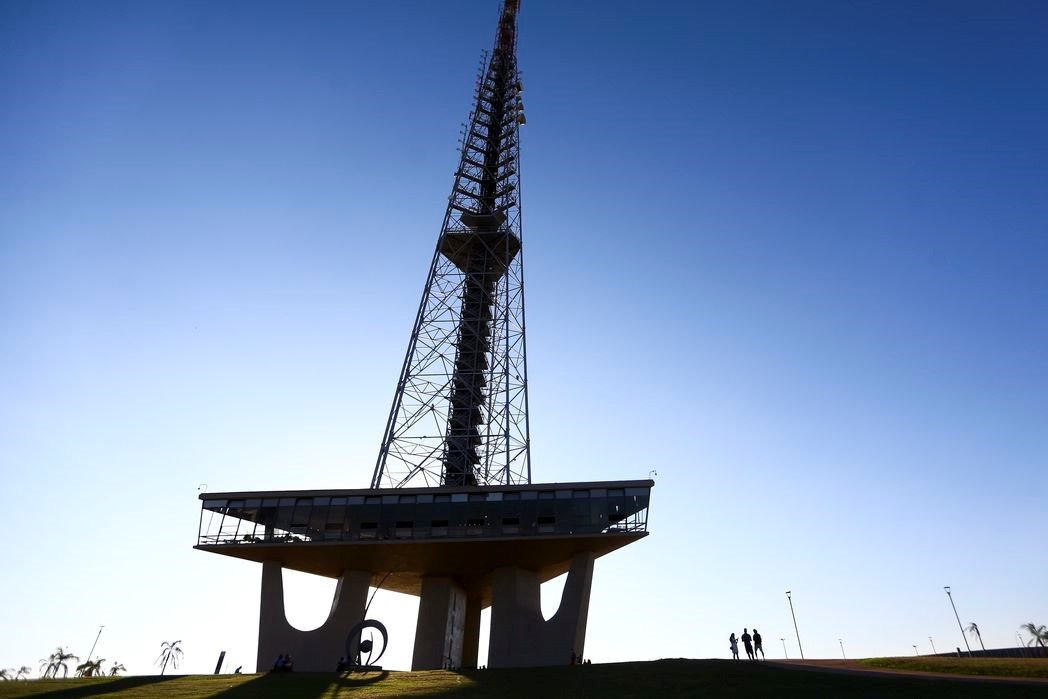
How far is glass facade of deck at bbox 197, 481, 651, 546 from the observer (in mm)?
44688

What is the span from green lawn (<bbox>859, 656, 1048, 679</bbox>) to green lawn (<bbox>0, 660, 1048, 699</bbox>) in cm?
390

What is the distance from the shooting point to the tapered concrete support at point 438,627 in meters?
48.3

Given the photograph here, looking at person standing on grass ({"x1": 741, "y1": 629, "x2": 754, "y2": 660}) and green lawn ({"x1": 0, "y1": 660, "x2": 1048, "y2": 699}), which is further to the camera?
person standing on grass ({"x1": 741, "y1": 629, "x2": 754, "y2": 660})

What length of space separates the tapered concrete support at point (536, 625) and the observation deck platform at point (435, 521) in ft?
6.06

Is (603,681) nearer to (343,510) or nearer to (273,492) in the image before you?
(343,510)

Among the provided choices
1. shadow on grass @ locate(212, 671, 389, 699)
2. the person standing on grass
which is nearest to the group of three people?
the person standing on grass

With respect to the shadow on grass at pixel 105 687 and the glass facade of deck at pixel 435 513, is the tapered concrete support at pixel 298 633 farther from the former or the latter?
the shadow on grass at pixel 105 687

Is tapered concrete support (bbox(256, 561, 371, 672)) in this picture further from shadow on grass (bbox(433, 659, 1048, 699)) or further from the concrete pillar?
shadow on grass (bbox(433, 659, 1048, 699))

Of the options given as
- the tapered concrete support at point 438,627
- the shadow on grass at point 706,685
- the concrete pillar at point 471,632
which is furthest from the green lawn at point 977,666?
the concrete pillar at point 471,632

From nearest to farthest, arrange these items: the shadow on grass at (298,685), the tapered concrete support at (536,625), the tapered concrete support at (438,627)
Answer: the shadow on grass at (298,685) < the tapered concrete support at (536,625) < the tapered concrete support at (438,627)

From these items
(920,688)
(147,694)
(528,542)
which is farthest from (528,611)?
(920,688)

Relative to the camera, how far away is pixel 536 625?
150ft

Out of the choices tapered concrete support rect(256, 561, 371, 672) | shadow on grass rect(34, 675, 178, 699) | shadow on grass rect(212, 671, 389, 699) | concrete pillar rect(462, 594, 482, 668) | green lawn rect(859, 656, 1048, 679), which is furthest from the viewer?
concrete pillar rect(462, 594, 482, 668)

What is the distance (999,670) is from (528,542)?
25.8 meters
